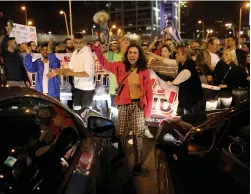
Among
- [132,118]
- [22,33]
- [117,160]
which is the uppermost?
[22,33]

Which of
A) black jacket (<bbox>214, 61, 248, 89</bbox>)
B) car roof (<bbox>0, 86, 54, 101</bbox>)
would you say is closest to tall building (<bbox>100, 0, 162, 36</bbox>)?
black jacket (<bbox>214, 61, 248, 89</bbox>)

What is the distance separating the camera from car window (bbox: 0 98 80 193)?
2.00 m

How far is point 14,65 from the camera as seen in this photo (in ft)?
22.9

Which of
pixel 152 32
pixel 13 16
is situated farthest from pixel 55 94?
pixel 152 32

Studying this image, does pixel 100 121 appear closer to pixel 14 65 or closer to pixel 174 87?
pixel 174 87

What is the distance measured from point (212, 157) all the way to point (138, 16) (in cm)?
14698

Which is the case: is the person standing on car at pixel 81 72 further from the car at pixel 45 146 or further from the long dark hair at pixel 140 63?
the car at pixel 45 146

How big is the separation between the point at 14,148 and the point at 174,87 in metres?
4.14

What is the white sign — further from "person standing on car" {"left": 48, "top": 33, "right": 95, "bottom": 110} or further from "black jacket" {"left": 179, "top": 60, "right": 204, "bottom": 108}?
"black jacket" {"left": 179, "top": 60, "right": 204, "bottom": 108}

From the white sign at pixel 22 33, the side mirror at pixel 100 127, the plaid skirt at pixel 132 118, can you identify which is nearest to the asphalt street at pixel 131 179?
the plaid skirt at pixel 132 118

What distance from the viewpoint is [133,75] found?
4613mm

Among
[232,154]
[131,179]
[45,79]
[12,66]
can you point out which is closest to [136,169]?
[131,179]

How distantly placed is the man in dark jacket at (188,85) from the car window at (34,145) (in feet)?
9.82

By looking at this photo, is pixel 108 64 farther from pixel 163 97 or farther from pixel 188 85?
pixel 163 97
